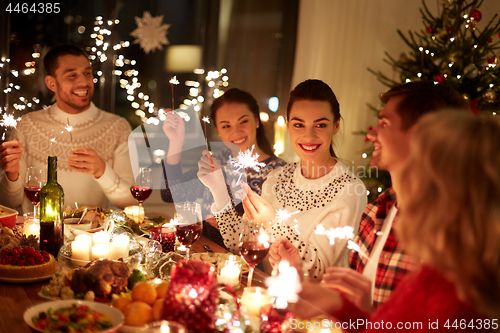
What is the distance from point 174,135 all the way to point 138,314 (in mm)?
1925

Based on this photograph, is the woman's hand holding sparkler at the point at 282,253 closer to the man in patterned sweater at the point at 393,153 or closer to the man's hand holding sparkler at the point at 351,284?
the man in patterned sweater at the point at 393,153

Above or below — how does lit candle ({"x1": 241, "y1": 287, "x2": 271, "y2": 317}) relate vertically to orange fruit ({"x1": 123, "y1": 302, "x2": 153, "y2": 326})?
above

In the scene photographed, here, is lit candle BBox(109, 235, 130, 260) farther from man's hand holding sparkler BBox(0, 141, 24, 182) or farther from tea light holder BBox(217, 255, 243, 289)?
man's hand holding sparkler BBox(0, 141, 24, 182)

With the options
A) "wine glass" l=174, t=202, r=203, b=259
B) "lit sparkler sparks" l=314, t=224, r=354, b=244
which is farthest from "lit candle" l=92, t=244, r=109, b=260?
"lit sparkler sparks" l=314, t=224, r=354, b=244

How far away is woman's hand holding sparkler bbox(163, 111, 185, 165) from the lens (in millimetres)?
2840

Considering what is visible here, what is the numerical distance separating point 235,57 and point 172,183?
2.47 m

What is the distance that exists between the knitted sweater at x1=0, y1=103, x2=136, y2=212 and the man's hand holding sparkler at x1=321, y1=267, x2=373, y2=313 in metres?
2.03

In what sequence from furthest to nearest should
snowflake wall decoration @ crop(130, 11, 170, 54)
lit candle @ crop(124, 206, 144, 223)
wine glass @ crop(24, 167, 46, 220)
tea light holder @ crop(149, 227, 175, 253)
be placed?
1. snowflake wall decoration @ crop(130, 11, 170, 54)
2. lit candle @ crop(124, 206, 144, 223)
3. wine glass @ crop(24, 167, 46, 220)
4. tea light holder @ crop(149, 227, 175, 253)

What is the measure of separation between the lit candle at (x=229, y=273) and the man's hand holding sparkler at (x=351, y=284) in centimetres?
37

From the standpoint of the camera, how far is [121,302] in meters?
1.08

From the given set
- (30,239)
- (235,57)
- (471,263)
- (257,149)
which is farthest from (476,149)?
(235,57)

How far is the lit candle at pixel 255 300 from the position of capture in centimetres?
108

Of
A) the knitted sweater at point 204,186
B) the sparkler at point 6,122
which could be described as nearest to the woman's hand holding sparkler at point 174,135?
the knitted sweater at point 204,186

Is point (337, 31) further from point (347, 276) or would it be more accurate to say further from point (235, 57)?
point (347, 276)
